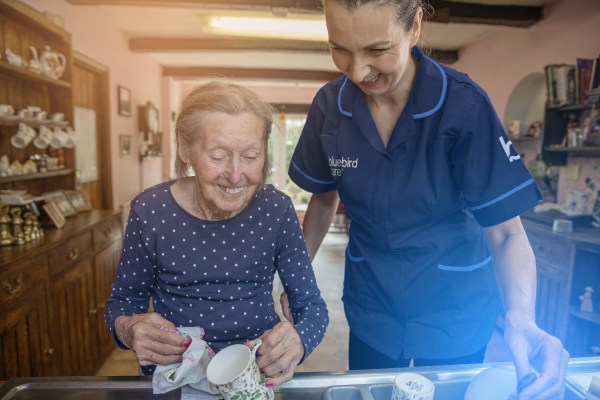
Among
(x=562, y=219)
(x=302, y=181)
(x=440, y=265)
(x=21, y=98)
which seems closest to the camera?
(x=440, y=265)

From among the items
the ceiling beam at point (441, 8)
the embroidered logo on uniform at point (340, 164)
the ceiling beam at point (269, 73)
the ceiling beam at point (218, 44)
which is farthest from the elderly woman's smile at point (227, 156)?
the ceiling beam at point (269, 73)

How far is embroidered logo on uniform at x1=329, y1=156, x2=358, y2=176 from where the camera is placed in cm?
129

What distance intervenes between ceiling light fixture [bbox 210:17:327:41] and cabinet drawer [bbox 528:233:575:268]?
8.77ft

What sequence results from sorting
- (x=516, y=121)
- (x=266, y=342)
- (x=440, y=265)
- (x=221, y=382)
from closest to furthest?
(x=221, y=382) < (x=266, y=342) < (x=440, y=265) < (x=516, y=121)

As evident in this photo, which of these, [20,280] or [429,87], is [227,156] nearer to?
[429,87]

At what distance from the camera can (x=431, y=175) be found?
3.97ft

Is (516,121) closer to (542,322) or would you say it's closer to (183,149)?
(542,322)

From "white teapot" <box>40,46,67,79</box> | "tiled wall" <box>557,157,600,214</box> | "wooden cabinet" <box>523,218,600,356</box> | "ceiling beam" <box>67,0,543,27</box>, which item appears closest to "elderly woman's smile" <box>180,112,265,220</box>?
"white teapot" <box>40,46,67,79</box>

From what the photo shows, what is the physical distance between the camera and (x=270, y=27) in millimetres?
4219

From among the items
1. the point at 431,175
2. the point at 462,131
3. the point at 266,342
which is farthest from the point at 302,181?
the point at 266,342

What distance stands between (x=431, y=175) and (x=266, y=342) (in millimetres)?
682

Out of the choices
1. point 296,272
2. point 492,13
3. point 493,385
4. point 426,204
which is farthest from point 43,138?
point 492,13

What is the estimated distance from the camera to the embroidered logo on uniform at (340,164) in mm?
1291

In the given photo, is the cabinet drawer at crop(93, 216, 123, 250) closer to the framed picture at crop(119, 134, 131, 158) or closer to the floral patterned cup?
the framed picture at crop(119, 134, 131, 158)
